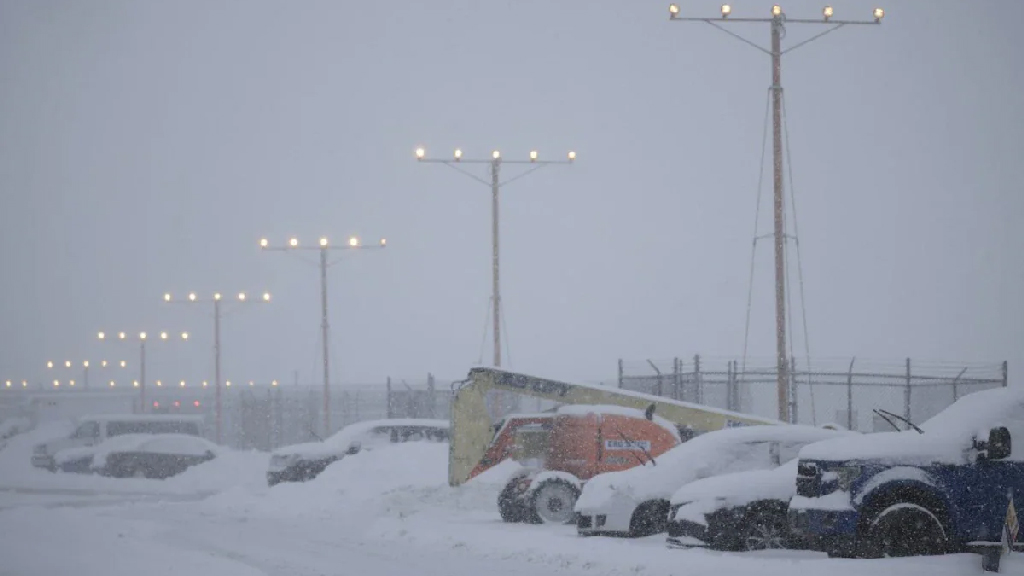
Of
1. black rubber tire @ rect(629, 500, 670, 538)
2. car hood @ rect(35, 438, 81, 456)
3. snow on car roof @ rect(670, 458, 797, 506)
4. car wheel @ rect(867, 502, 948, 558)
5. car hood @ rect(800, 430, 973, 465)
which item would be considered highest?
car hood @ rect(800, 430, 973, 465)

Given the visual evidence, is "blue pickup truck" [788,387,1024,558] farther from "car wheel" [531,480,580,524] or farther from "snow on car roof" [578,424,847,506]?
"car wheel" [531,480,580,524]

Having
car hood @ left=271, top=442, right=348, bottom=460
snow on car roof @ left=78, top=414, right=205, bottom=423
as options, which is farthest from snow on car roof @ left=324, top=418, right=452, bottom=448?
snow on car roof @ left=78, top=414, right=205, bottom=423

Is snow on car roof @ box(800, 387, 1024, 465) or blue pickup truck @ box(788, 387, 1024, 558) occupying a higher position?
snow on car roof @ box(800, 387, 1024, 465)

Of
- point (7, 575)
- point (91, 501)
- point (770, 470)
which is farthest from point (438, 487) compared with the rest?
point (7, 575)

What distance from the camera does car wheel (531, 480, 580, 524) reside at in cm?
2244

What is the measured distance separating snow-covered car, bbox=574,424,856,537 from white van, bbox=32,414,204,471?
31.3 metres

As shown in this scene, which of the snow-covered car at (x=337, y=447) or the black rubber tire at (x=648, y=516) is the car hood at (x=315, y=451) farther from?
the black rubber tire at (x=648, y=516)

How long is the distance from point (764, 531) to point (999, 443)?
10.2 ft

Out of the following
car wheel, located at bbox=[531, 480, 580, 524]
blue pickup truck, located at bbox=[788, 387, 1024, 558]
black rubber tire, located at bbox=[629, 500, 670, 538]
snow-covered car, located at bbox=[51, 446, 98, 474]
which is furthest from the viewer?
snow-covered car, located at bbox=[51, 446, 98, 474]

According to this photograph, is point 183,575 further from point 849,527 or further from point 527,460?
Result: point 527,460

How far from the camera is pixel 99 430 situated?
47.2 m

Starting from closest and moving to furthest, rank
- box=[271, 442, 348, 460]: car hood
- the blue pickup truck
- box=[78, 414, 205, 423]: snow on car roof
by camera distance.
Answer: the blue pickup truck, box=[271, 442, 348, 460]: car hood, box=[78, 414, 205, 423]: snow on car roof

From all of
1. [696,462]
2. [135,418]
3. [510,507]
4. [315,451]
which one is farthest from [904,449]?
[135,418]

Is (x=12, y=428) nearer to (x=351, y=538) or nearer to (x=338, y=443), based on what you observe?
(x=338, y=443)
